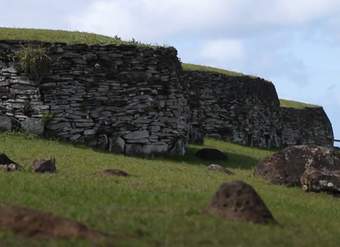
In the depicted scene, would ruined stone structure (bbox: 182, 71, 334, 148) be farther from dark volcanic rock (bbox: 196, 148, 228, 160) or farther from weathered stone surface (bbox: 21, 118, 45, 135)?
weathered stone surface (bbox: 21, 118, 45, 135)

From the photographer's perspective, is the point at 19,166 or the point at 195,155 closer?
the point at 19,166

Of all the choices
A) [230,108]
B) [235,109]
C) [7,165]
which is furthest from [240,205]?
[235,109]

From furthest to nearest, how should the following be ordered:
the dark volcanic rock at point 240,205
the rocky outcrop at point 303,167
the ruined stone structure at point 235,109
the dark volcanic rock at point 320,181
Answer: the ruined stone structure at point 235,109
the rocky outcrop at point 303,167
the dark volcanic rock at point 320,181
the dark volcanic rock at point 240,205

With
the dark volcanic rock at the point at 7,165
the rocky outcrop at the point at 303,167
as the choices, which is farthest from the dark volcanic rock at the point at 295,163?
the dark volcanic rock at the point at 7,165

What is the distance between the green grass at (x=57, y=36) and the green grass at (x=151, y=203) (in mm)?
4715

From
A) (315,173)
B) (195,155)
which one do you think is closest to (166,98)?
(195,155)

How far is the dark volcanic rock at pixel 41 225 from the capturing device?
9062 mm

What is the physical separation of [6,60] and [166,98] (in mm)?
5732

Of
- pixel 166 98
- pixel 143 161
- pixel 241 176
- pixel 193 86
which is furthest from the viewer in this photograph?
pixel 193 86

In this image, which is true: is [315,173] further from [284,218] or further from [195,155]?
[195,155]

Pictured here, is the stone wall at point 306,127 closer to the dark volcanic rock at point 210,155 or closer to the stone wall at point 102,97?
the dark volcanic rock at point 210,155

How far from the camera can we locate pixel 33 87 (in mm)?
23844

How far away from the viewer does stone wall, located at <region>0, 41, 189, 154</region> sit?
78.1 ft

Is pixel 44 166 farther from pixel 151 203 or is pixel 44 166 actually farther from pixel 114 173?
pixel 151 203
